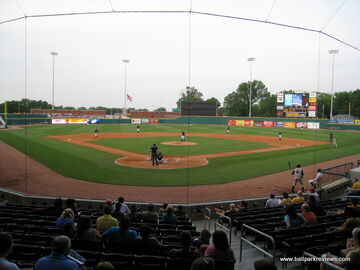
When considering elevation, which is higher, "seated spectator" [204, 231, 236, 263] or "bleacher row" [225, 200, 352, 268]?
"seated spectator" [204, 231, 236, 263]

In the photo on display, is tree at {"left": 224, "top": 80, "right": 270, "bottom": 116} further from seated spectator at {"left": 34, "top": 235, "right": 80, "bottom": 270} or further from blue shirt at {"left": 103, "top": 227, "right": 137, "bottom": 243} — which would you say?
seated spectator at {"left": 34, "top": 235, "right": 80, "bottom": 270}

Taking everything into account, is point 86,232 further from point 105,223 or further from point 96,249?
point 105,223

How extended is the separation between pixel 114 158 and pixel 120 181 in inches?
257

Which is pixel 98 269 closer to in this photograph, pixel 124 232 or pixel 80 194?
pixel 124 232

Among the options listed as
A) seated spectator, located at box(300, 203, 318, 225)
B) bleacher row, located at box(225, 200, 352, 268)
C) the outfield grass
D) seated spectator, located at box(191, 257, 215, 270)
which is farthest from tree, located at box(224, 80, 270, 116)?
seated spectator, located at box(191, 257, 215, 270)

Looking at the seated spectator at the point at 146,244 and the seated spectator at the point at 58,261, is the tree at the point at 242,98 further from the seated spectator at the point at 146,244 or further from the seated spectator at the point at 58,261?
the seated spectator at the point at 58,261

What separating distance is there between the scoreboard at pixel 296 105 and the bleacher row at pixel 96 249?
1988 inches

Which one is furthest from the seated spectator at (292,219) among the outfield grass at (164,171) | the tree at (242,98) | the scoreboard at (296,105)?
the tree at (242,98)

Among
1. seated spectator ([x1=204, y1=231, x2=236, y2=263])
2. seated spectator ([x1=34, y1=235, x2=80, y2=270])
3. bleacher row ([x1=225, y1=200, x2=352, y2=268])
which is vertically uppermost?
seated spectator ([x1=34, y1=235, x2=80, y2=270])

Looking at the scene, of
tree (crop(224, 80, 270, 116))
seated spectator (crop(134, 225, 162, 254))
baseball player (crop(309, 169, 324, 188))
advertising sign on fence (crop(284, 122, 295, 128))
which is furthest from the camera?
tree (crop(224, 80, 270, 116))

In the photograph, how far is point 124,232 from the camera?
5117 millimetres

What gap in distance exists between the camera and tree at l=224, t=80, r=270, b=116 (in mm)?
74125

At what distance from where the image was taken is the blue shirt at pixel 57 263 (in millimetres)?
3396

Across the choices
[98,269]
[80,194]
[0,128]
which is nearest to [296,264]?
[98,269]
